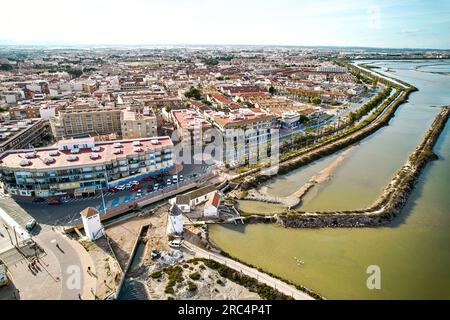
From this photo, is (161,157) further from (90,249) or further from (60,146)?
(90,249)

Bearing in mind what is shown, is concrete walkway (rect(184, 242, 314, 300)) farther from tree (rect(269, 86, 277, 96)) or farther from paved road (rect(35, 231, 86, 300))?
tree (rect(269, 86, 277, 96))

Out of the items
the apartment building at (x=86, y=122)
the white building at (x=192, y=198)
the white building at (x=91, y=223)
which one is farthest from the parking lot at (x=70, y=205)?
the apartment building at (x=86, y=122)

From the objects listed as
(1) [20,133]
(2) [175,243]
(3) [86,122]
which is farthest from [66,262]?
(3) [86,122]

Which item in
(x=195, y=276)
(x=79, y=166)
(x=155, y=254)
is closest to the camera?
(x=195, y=276)

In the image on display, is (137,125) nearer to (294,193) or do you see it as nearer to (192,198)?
(192,198)

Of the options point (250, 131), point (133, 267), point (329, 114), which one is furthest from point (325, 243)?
point (329, 114)

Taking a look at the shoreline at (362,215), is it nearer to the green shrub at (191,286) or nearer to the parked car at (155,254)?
the parked car at (155,254)

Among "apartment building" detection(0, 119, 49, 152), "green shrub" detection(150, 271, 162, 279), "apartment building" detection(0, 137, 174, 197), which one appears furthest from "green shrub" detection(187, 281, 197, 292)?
"apartment building" detection(0, 119, 49, 152)
